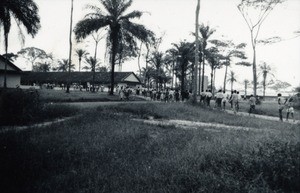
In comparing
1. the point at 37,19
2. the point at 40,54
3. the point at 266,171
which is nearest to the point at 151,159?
the point at 266,171

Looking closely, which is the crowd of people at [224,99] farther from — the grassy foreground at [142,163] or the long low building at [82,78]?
the long low building at [82,78]

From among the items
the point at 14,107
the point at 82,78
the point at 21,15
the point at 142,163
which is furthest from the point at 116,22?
the point at 82,78

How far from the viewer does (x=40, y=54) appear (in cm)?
9438

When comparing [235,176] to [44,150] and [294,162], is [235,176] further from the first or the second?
[44,150]

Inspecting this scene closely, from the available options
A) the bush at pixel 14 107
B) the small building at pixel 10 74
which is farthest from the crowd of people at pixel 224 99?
the bush at pixel 14 107

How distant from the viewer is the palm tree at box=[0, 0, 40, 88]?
1912cm

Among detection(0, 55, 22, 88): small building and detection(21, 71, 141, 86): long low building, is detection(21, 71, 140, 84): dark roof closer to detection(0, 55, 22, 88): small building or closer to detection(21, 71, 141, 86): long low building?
detection(21, 71, 141, 86): long low building

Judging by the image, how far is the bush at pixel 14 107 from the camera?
12.4m

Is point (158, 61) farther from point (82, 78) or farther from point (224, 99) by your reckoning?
point (224, 99)

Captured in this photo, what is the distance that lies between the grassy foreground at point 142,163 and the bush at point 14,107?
3.19 metres

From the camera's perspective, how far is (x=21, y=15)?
1958 cm

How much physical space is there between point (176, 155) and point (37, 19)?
53.3ft

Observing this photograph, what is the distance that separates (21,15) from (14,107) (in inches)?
365

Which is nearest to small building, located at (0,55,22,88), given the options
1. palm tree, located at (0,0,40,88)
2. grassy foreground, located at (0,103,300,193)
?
palm tree, located at (0,0,40,88)
